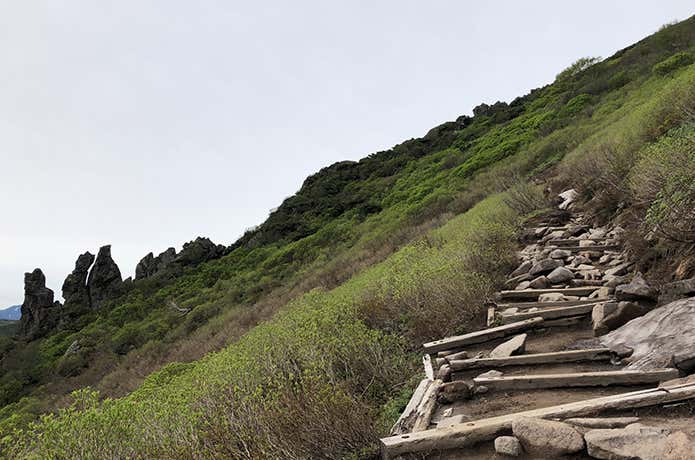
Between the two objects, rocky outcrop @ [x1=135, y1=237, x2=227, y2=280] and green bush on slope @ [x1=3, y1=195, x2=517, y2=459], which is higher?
rocky outcrop @ [x1=135, y1=237, x2=227, y2=280]

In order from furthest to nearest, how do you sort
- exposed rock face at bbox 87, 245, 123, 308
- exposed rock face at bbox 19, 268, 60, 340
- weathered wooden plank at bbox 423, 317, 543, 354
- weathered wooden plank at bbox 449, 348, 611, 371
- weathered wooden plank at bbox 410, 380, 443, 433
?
1. exposed rock face at bbox 87, 245, 123, 308
2. exposed rock face at bbox 19, 268, 60, 340
3. weathered wooden plank at bbox 423, 317, 543, 354
4. weathered wooden plank at bbox 449, 348, 611, 371
5. weathered wooden plank at bbox 410, 380, 443, 433

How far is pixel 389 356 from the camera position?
6211 mm

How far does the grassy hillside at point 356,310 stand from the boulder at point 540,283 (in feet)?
2.50

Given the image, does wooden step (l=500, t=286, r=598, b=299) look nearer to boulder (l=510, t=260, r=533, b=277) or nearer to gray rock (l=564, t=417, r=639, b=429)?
boulder (l=510, t=260, r=533, b=277)

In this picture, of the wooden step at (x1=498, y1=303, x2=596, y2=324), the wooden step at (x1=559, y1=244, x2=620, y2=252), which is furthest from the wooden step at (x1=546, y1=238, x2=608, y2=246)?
the wooden step at (x1=498, y1=303, x2=596, y2=324)

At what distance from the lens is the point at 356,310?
857cm

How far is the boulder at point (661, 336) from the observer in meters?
3.44

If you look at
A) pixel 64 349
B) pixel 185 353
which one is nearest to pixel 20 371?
pixel 64 349

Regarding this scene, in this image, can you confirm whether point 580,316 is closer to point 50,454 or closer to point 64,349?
point 50,454

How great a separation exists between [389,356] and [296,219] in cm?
3620

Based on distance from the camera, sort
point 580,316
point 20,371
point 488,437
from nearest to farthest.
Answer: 1. point 488,437
2. point 580,316
3. point 20,371

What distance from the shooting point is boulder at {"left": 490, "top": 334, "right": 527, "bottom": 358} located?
15.6 feet

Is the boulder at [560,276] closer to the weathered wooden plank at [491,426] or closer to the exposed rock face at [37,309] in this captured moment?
the weathered wooden plank at [491,426]

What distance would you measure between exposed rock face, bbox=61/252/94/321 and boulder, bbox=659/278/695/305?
168 feet
